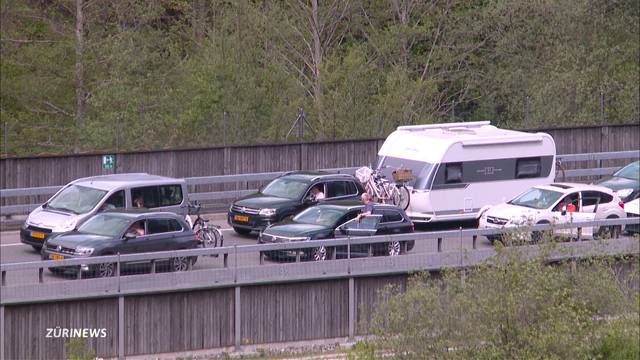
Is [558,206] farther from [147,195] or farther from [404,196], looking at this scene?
[147,195]

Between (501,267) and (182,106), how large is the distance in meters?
22.3

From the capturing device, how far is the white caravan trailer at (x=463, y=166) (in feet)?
105

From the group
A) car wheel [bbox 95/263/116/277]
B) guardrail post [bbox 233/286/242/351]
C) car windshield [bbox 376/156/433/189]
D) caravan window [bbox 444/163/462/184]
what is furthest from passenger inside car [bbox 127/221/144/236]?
caravan window [bbox 444/163/462/184]

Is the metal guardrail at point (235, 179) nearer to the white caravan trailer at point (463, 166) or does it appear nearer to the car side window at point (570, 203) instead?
the white caravan trailer at point (463, 166)

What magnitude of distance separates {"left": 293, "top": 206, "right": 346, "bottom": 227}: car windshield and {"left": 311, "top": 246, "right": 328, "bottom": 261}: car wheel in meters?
2.50

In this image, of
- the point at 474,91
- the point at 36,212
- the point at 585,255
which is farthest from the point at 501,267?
the point at 474,91

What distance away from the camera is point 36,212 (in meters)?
28.8

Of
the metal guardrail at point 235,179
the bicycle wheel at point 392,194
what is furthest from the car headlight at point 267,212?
the bicycle wheel at point 392,194

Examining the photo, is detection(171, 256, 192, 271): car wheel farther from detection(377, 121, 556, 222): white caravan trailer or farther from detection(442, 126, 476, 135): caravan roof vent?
detection(442, 126, 476, 135): caravan roof vent

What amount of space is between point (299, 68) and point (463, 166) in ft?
56.1

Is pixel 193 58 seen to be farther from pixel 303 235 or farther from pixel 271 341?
pixel 271 341

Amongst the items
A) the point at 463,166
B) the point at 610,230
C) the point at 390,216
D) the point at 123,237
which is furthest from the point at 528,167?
the point at 123,237

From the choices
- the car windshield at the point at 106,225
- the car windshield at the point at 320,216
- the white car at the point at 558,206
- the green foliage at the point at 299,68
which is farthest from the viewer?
the green foliage at the point at 299,68

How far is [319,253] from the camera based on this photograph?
2567 centimetres
